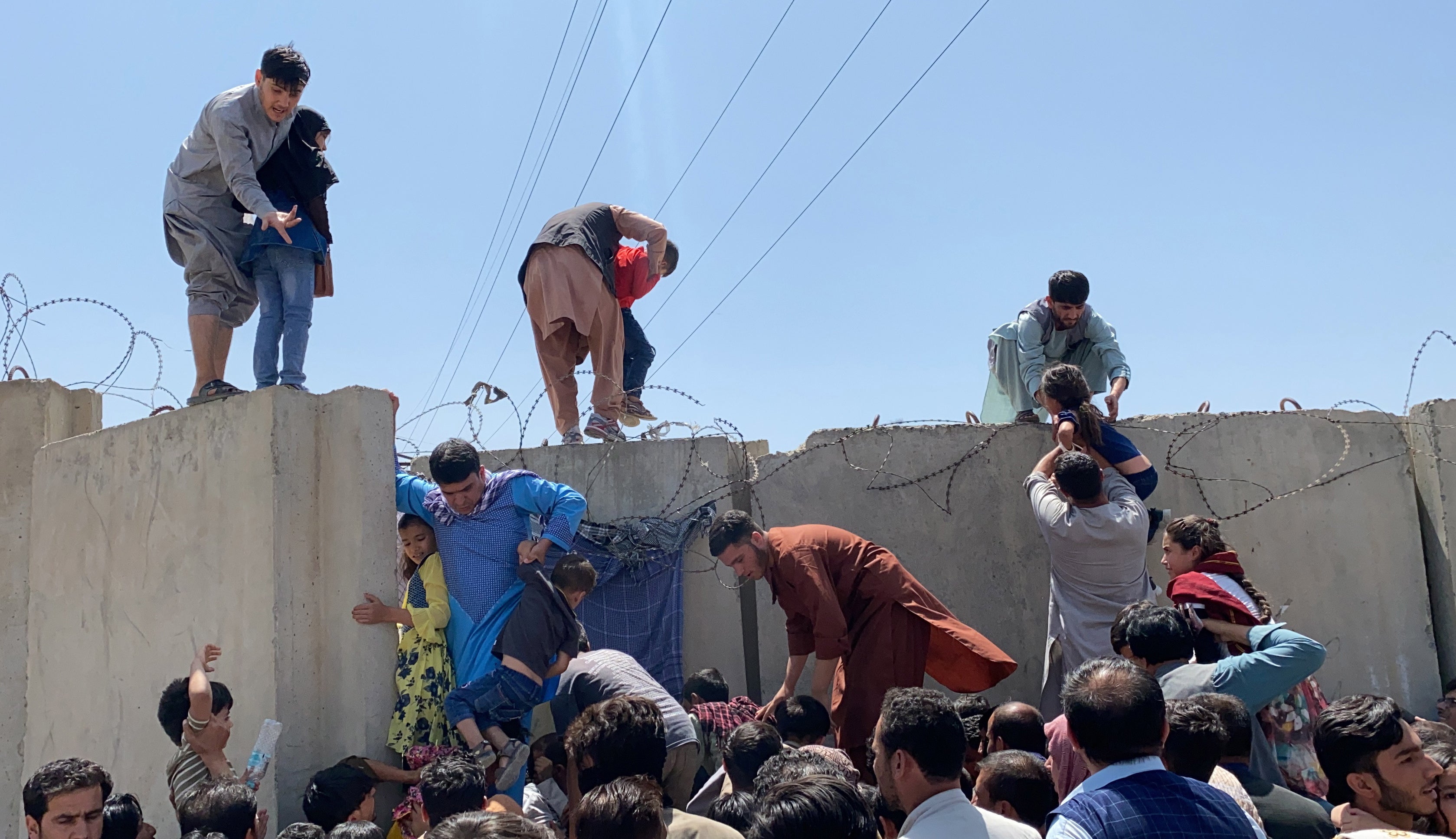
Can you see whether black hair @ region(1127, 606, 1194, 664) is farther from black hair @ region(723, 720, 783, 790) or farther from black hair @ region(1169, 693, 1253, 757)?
black hair @ region(723, 720, 783, 790)

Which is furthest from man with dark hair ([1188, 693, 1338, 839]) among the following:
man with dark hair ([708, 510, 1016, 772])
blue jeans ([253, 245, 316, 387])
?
blue jeans ([253, 245, 316, 387])

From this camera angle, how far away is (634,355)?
295 inches

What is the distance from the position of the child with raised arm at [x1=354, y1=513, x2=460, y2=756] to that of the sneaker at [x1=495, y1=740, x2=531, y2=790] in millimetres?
294

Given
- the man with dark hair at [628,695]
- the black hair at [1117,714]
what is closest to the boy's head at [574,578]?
the man with dark hair at [628,695]

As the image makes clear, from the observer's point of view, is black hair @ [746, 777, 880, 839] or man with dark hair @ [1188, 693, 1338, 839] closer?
black hair @ [746, 777, 880, 839]

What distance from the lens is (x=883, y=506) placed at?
21.5ft

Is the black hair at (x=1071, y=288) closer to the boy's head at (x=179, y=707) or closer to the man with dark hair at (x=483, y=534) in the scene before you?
the man with dark hair at (x=483, y=534)

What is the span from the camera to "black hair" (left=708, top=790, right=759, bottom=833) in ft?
11.5

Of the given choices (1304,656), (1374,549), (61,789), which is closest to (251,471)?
(61,789)

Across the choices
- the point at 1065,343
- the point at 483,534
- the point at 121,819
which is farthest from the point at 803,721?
the point at 1065,343

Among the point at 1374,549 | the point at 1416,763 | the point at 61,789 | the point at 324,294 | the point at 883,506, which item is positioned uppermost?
the point at 324,294

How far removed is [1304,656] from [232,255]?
197 inches

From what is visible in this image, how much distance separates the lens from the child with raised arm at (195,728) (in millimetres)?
4516

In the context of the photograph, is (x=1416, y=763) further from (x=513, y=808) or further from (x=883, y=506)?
(x=883, y=506)
